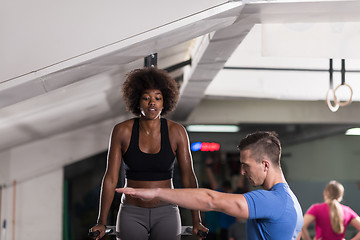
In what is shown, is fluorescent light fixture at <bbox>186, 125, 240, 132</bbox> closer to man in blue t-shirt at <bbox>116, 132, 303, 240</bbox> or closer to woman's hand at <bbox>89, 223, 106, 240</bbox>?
woman's hand at <bbox>89, 223, 106, 240</bbox>

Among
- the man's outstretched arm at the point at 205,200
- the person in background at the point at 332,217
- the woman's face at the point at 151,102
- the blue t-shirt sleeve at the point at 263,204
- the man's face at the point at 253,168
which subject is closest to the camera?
the man's outstretched arm at the point at 205,200

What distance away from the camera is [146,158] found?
2.58 m

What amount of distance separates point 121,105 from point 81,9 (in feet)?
15.9

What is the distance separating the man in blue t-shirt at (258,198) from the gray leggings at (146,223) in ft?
1.82

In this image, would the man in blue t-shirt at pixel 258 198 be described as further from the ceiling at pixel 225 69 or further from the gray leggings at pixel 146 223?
the ceiling at pixel 225 69

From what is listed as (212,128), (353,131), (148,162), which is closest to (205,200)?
(148,162)

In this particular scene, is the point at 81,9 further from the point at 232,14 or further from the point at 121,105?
the point at 121,105

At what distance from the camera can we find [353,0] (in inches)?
102

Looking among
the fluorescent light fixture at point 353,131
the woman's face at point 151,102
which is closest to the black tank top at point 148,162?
the woman's face at point 151,102

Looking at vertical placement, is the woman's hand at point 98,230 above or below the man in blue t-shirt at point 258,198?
below

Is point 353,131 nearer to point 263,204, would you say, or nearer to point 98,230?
point 98,230

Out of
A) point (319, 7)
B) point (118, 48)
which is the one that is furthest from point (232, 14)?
point (118, 48)

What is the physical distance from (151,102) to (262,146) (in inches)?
26.3

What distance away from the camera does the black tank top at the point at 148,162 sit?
8.46 feet
